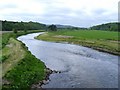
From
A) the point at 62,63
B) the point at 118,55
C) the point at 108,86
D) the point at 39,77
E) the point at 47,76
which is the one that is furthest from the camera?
the point at 118,55

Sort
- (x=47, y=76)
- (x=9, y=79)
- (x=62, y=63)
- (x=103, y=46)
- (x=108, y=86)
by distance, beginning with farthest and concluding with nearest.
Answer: (x=103, y=46) < (x=62, y=63) < (x=47, y=76) < (x=108, y=86) < (x=9, y=79)

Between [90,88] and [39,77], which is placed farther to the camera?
[39,77]

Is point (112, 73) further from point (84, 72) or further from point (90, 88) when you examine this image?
point (90, 88)

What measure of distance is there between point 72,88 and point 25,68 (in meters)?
8.84

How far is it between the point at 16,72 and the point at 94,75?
12414mm

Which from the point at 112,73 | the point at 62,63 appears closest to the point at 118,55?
the point at 62,63

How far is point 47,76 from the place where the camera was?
37.6 m

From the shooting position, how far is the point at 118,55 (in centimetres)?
6359

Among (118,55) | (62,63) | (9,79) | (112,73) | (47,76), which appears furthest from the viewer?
(118,55)

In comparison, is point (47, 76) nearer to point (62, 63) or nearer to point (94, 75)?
point (94, 75)

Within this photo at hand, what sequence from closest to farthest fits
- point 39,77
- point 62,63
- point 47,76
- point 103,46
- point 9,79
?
point 9,79, point 39,77, point 47,76, point 62,63, point 103,46

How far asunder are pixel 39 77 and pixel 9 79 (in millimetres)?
5963

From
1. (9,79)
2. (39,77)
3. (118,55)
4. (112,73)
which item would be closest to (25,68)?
(39,77)

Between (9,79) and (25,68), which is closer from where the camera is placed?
(9,79)
